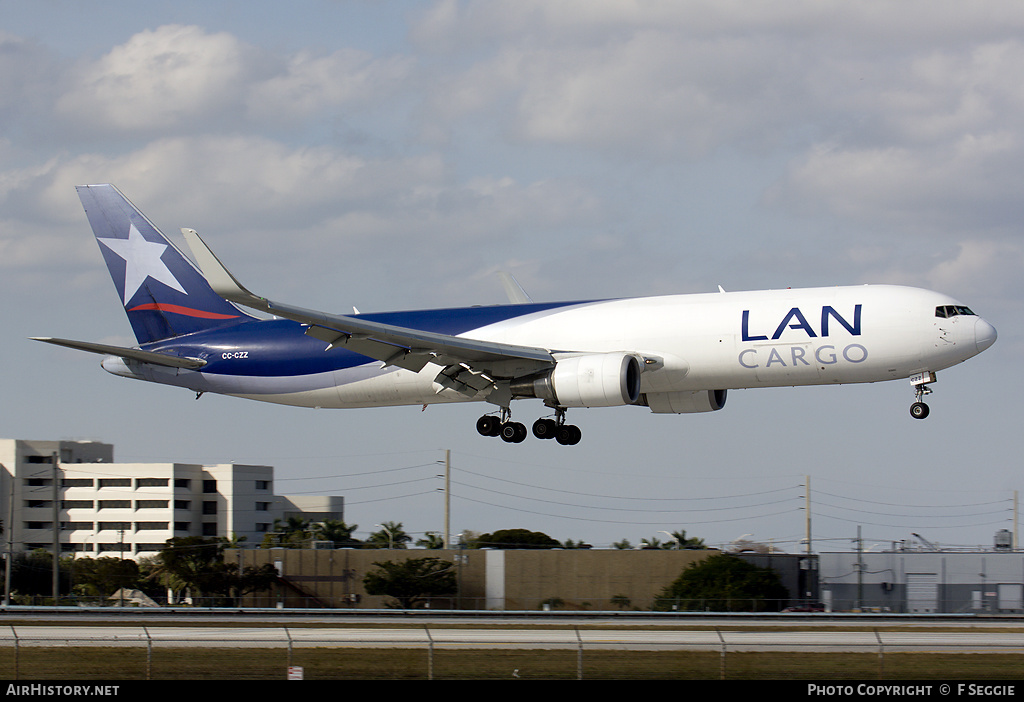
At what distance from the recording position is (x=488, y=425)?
40.2m

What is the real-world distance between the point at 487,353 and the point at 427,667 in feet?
Answer: 39.9

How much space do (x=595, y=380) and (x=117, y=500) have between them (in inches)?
4092

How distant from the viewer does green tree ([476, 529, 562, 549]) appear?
96062 millimetres

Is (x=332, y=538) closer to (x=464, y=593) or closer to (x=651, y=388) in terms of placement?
(x=464, y=593)

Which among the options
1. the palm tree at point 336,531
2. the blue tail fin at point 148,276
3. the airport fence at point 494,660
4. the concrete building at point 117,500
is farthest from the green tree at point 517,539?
the airport fence at point 494,660

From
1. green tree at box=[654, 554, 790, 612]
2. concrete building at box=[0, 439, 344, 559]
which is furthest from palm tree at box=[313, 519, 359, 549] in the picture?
green tree at box=[654, 554, 790, 612]

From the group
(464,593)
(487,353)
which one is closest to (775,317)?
(487,353)

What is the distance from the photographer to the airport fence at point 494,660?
25.2 meters

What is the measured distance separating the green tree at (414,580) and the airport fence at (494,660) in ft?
128

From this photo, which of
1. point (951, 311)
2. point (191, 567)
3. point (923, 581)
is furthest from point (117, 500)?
point (951, 311)

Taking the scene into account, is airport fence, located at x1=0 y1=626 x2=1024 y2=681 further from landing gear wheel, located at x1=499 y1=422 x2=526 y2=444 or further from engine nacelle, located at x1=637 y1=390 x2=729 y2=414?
engine nacelle, located at x1=637 y1=390 x2=729 y2=414

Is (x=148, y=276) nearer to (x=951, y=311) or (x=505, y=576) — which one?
(x=951, y=311)

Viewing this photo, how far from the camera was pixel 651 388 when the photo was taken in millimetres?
37594
